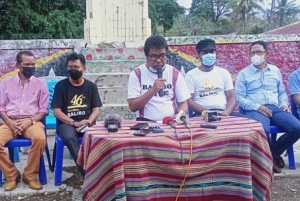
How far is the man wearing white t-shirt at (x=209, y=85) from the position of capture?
5.04 meters

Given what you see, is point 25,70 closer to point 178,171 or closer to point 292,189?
point 178,171

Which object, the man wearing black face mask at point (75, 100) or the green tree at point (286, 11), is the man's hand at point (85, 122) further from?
the green tree at point (286, 11)

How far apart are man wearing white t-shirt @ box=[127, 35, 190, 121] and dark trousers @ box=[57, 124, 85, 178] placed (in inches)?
29.0

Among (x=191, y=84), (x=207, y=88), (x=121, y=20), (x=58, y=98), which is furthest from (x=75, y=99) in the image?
(x=121, y=20)

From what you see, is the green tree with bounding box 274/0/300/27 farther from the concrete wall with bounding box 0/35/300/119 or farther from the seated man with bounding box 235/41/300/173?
the seated man with bounding box 235/41/300/173

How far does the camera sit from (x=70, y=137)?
14.7 ft

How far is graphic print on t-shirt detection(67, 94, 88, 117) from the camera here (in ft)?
15.8

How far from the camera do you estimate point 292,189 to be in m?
4.53

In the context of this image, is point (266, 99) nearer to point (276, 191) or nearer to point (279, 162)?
point (279, 162)

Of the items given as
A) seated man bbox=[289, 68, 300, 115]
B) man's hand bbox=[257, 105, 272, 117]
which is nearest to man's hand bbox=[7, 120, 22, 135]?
man's hand bbox=[257, 105, 272, 117]

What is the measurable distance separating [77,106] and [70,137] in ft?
1.63

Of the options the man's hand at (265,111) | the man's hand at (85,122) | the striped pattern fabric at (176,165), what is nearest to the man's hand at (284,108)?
the man's hand at (265,111)

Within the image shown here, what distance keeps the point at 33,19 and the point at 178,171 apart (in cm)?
1519

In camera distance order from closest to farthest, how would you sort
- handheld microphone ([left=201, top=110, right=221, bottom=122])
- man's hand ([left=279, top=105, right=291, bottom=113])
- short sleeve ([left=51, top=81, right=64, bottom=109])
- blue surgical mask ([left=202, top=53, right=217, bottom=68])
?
handheld microphone ([left=201, top=110, right=221, bottom=122]) → short sleeve ([left=51, top=81, right=64, bottom=109]) → blue surgical mask ([left=202, top=53, right=217, bottom=68]) → man's hand ([left=279, top=105, right=291, bottom=113])
